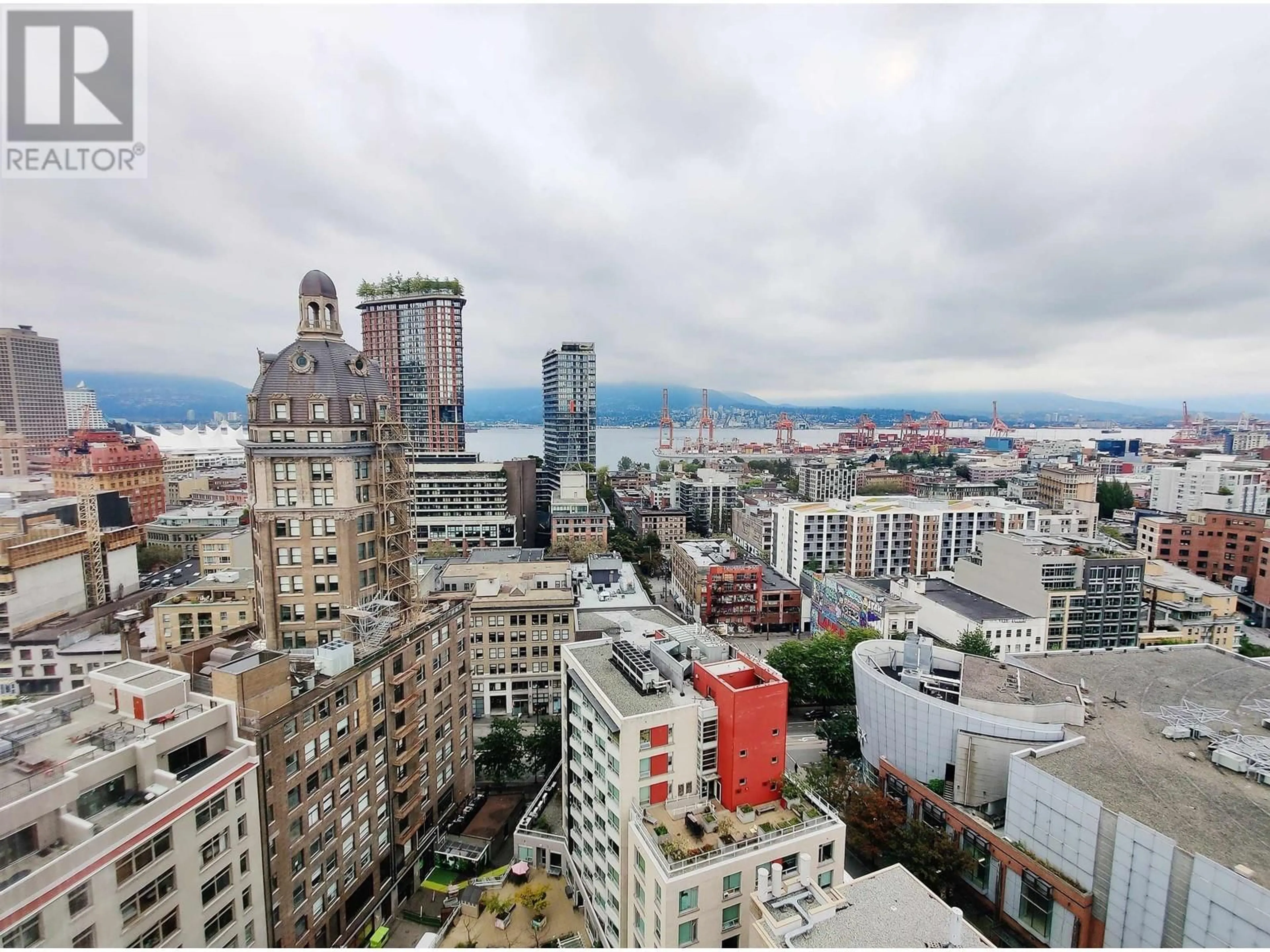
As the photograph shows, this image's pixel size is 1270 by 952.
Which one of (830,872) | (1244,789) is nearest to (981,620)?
(1244,789)

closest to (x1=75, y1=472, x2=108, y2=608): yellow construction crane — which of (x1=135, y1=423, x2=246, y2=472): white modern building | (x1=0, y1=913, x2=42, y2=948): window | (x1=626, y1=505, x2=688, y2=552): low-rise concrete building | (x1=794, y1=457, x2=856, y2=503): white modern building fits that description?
(x1=0, y1=913, x2=42, y2=948): window

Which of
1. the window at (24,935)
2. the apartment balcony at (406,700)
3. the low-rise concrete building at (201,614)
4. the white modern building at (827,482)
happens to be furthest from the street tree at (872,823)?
the white modern building at (827,482)

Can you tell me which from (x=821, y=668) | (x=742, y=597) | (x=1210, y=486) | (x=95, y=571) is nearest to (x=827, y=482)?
(x=1210, y=486)

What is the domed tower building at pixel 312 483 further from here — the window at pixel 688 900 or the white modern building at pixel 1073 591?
the white modern building at pixel 1073 591

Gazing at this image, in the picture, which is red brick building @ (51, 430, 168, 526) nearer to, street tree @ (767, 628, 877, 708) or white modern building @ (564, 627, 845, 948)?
white modern building @ (564, 627, 845, 948)

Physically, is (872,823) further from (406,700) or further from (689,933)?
(406,700)
